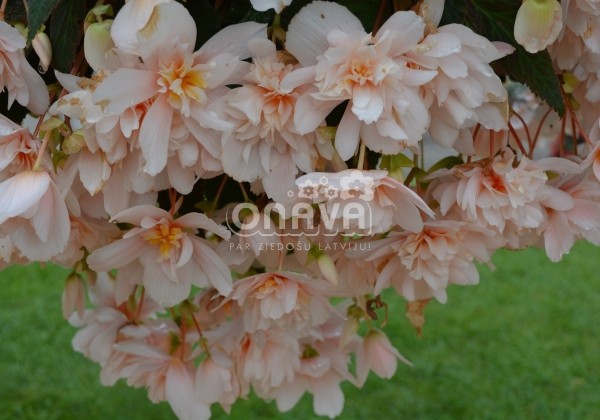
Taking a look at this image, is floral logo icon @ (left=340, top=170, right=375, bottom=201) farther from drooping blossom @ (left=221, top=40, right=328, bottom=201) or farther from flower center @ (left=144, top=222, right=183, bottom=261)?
flower center @ (left=144, top=222, right=183, bottom=261)

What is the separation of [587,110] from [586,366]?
5.87 ft

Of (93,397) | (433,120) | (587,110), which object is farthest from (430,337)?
(433,120)

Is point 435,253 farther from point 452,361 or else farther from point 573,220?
point 452,361

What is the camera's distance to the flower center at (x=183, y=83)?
466mm

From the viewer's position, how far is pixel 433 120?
512mm

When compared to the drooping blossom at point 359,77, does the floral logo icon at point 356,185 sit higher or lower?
lower

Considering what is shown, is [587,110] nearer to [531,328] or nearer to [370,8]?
[370,8]

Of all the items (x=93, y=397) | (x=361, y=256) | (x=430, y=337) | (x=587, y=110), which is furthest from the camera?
(x=430, y=337)

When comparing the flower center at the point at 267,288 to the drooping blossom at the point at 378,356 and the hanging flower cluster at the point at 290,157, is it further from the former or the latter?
the drooping blossom at the point at 378,356

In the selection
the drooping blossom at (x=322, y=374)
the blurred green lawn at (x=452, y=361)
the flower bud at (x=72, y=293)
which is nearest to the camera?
the flower bud at (x=72, y=293)

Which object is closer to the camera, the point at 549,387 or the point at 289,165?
the point at 289,165

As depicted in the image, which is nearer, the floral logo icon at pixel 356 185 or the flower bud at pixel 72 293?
the floral logo icon at pixel 356 185

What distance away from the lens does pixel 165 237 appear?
567 millimetres

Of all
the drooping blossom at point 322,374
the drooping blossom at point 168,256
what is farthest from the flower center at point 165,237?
the drooping blossom at point 322,374
